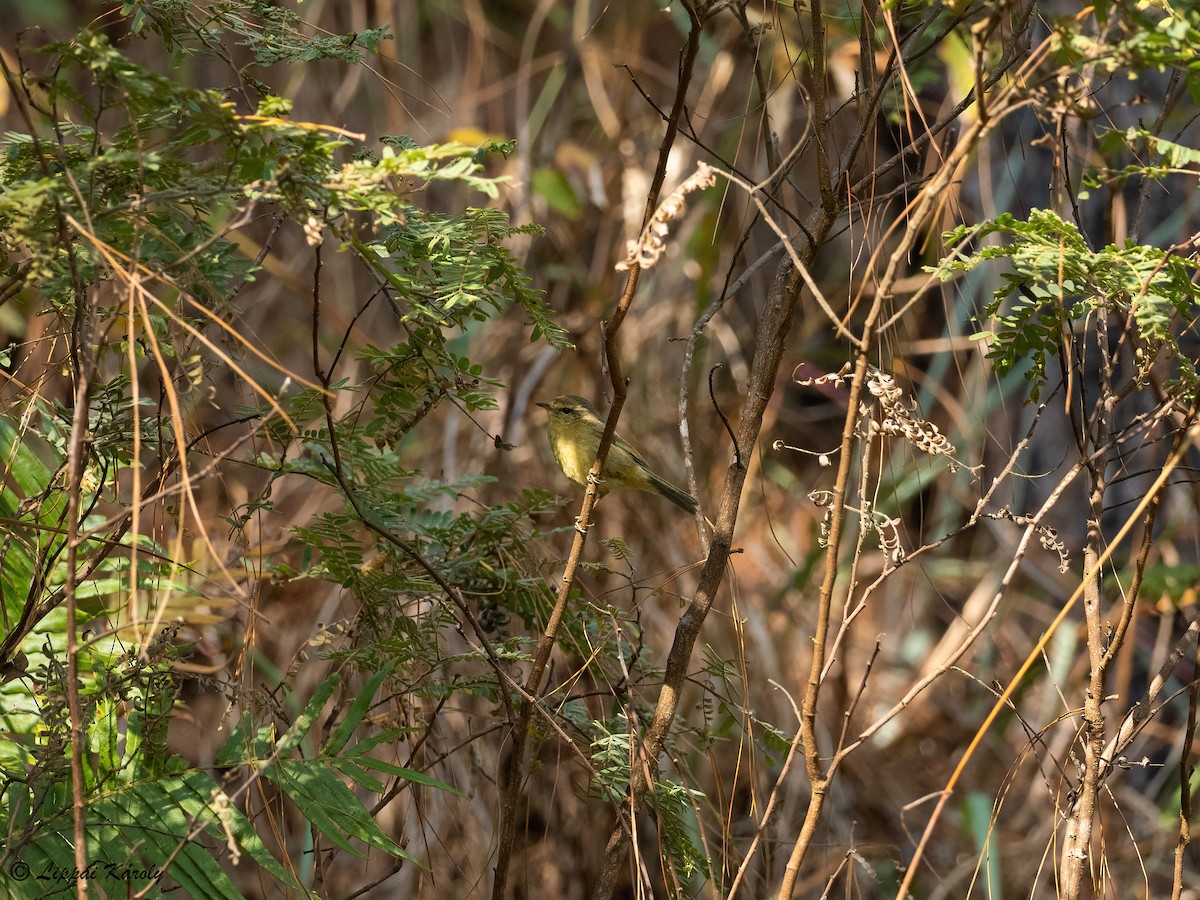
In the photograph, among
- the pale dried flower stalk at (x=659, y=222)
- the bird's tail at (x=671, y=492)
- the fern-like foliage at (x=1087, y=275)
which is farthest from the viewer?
the bird's tail at (x=671, y=492)

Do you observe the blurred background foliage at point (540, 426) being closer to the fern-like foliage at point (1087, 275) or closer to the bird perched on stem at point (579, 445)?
the fern-like foliage at point (1087, 275)

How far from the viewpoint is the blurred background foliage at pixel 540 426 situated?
5.01 ft

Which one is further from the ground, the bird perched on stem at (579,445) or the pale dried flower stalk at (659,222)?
the pale dried flower stalk at (659,222)

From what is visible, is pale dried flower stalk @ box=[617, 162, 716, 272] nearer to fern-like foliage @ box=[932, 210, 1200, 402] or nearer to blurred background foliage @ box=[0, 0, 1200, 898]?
blurred background foliage @ box=[0, 0, 1200, 898]

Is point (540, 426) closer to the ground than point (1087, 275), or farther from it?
closer to the ground

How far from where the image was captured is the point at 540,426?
462cm

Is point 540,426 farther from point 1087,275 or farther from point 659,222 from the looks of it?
point 659,222

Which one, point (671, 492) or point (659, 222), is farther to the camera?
point (671, 492)

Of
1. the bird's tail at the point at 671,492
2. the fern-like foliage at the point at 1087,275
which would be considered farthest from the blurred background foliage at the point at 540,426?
the bird's tail at the point at 671,492

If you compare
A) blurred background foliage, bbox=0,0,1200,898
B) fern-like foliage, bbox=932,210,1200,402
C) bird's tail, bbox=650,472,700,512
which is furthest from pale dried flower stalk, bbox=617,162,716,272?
bird's tail, bbox=650,472,700,512

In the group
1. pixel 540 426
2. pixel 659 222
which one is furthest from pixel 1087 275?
pixel 540 426

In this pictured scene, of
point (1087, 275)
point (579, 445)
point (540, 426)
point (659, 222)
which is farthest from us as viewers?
point (540, 426)

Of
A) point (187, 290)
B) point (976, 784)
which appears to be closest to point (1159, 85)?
point (976, 784)

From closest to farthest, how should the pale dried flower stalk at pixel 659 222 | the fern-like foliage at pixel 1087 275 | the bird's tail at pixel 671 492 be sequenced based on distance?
the pale dried flower stalk at pixel 659 222 → the fern-like foliage at pixel 1087 275 → the bird's tail at pixel 671 492
